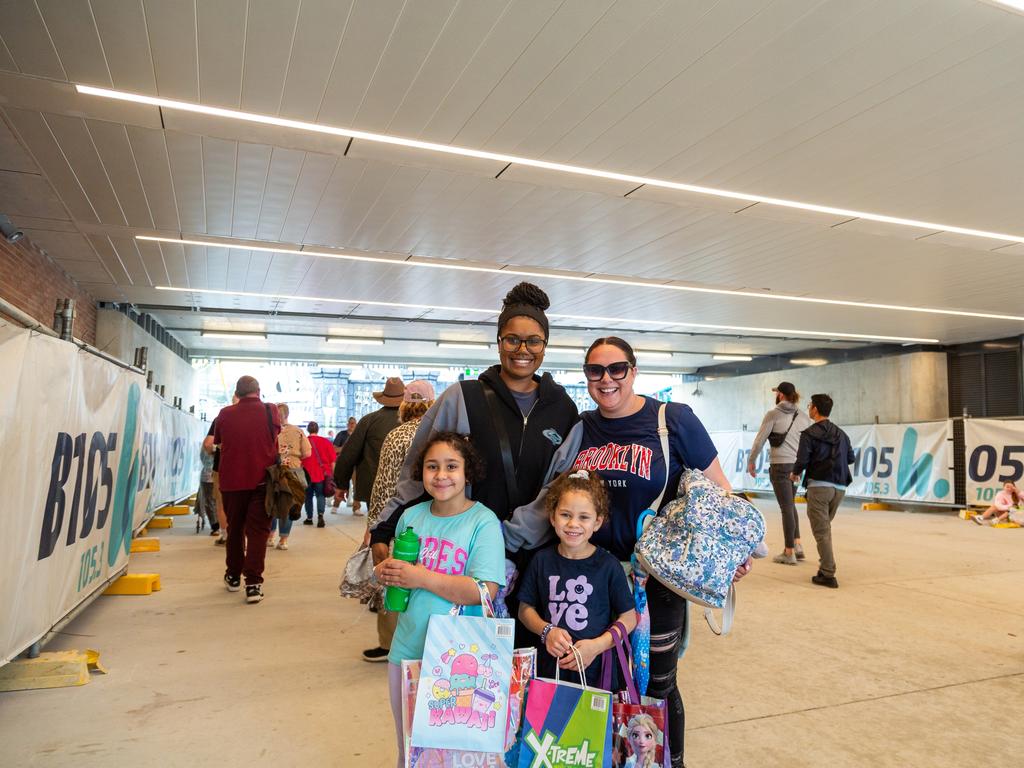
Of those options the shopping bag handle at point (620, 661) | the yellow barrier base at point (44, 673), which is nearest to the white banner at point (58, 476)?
the yellow barrier base at point (44, 673)

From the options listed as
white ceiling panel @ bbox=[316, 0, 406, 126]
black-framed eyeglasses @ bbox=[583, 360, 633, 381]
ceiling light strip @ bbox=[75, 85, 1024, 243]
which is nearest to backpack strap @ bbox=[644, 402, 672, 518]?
black-framed eyeglasses @ bbox=[583, 360, 633, 381]

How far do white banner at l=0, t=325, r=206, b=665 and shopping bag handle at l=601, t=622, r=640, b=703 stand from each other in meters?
2.42

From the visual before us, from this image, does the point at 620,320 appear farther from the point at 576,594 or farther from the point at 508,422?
the point at 576,594

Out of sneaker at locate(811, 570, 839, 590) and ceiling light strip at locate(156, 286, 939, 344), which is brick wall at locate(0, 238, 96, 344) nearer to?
ceiling light strip at locate(156, 286, 939, 344)

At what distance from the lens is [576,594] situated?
81.4 inches

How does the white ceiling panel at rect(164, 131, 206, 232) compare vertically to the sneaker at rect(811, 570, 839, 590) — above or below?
above

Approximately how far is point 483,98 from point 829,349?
15.6 m

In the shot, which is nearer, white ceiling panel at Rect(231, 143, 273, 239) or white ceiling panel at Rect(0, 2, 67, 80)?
white ceiling panel at Rect(0, 2, 67, 80)

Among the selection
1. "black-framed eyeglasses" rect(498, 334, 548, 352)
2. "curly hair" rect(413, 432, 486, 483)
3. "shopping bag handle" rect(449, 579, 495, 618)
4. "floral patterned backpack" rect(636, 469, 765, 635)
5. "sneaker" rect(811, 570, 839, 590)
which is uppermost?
"black-framed eyeglasses" rect(498, 334, 548, 352)

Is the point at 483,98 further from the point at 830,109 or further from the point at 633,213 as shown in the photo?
the point at 633,213

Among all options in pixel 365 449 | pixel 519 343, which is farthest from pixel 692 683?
pixel 365 449

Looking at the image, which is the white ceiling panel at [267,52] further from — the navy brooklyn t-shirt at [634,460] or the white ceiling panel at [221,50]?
the navy brooklyn t-shirt at [634,460]

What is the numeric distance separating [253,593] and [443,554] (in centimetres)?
389

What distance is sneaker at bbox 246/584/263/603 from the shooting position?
5297mm
